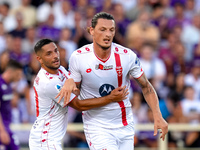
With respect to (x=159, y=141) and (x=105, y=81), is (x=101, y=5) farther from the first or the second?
(x=105, y=81)

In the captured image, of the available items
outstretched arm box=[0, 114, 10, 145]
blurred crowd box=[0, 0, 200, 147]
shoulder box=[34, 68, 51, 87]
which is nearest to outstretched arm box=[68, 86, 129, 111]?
shoulder box=[34, 68, 51, 87]

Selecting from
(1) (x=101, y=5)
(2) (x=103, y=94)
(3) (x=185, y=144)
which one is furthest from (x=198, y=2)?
(2) (x=103, y=94)

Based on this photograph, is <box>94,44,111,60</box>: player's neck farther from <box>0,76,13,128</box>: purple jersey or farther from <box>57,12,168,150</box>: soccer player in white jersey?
<box>0,76,13,128</box>: purple jersey

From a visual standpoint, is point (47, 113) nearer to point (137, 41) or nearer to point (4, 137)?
point (4, 137)

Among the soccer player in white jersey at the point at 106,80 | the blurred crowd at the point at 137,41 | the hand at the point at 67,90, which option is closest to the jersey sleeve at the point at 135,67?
the soccer player in white jersey at the point at 106,80

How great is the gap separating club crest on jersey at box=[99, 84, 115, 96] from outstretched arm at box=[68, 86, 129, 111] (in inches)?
4.7

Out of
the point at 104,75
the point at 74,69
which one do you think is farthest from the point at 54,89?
the point at 104,75

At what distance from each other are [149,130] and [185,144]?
31.8 inches

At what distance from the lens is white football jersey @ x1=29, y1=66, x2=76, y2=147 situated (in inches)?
233

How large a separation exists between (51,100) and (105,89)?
675mm

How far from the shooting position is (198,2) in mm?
13133

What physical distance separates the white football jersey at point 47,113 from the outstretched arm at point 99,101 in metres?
0.18

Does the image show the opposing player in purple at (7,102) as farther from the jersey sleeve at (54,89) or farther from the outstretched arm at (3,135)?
the jersey sleeve at (54,89)

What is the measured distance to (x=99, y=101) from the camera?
5.88m
